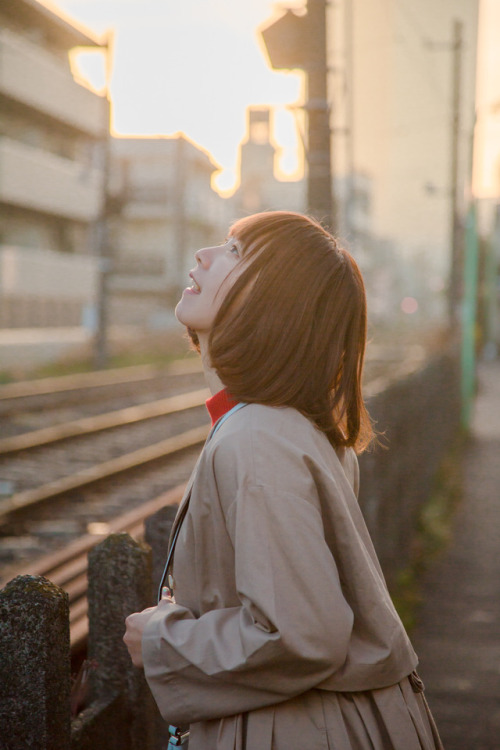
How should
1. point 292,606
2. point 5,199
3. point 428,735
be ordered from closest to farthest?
1. point 292,606
2. point 428,735
3. point 5,199

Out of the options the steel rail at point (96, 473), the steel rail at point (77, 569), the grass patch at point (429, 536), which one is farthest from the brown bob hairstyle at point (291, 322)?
the steel rail at point (96, 473)

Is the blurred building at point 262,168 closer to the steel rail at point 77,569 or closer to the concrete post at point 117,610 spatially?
the steel rail at point 77,569

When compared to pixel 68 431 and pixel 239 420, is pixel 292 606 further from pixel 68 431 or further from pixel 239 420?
pixel 68 431

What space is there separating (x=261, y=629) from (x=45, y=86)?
1304 inches

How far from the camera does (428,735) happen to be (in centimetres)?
163

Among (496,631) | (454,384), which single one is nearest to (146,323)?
(454,384)

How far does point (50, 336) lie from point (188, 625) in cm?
3023

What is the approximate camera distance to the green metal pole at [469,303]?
44.4 ft

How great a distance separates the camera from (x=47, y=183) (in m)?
32.0

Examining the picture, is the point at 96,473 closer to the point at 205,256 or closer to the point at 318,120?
the point at 318,120

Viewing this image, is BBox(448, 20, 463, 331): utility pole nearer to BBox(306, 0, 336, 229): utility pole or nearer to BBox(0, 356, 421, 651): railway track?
BBox(0, 356, 421, 651): railway track

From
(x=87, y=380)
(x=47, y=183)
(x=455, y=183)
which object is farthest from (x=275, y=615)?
(x=47, y=183)

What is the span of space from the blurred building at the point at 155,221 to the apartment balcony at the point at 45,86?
1492cm

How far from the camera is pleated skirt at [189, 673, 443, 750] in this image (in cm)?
145
